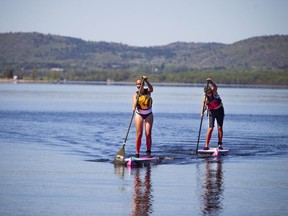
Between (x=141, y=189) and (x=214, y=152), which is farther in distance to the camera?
(x=214, y=152)

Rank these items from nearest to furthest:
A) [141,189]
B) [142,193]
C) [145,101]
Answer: [142,193] → [141,189] → [145,101]

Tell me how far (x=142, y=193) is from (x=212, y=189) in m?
1.43

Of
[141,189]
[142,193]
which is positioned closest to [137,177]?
[141,189]

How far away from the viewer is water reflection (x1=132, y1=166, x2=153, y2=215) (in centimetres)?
1270

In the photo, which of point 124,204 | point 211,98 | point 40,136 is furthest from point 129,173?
point 40,136

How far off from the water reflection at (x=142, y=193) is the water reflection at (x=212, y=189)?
0.91 meters

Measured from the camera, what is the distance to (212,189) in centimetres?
1491

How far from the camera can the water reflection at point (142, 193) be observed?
12703mm

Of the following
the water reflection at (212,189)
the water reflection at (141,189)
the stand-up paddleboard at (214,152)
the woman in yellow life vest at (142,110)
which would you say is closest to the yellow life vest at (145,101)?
the woman in yellow life vest at (142,110)

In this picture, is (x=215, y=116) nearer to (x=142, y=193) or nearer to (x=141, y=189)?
(x=141, y=189)

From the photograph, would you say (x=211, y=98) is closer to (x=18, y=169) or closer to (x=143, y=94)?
(x=143, y=94)

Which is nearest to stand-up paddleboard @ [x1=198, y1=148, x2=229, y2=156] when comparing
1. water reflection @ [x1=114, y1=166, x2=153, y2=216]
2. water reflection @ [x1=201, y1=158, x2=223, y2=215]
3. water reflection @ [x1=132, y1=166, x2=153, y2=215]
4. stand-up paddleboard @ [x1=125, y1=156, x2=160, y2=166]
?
water reflection @ [x1=201, y1=158, x2=223, y2=215]

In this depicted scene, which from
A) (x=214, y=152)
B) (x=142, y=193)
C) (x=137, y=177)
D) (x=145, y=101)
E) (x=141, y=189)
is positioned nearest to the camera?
(x=142, y=193)

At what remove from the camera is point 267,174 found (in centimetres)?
1722
